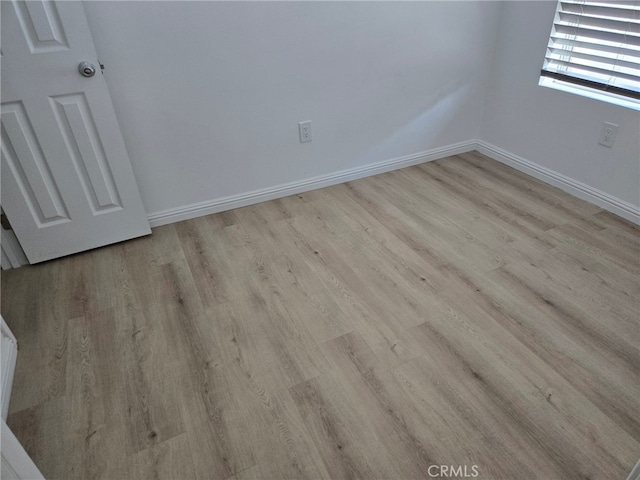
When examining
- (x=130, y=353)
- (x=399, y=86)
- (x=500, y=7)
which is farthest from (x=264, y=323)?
(x=500, y=7)

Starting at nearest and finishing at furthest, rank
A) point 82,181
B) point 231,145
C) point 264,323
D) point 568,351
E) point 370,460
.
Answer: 1. point 370,460
2. point 568,351
3. point 264,323
4. point 82,181
5. point 231,145

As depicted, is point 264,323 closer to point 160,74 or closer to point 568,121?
point 160,74

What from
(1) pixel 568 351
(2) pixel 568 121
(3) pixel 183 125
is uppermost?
(3) pixel 183 125

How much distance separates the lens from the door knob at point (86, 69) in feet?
6.13

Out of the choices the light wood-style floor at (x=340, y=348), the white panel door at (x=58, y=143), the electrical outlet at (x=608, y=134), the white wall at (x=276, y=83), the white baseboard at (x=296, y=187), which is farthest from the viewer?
the white baseboard at (x=296, y=187)

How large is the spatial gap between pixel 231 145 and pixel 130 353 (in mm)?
1295

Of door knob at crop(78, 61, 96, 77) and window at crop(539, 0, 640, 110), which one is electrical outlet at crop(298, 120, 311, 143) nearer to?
door knob at crop(78, 61, 96, 77)

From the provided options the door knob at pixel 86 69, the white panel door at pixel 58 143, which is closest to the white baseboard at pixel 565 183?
the white panel door at pixel 58 143

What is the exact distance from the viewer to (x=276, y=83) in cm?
240

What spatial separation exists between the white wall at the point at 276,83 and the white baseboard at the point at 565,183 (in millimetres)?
363

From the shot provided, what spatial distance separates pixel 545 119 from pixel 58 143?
2.82 meters

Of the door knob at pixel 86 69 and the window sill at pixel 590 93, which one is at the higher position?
the door knob at pixel 86 69

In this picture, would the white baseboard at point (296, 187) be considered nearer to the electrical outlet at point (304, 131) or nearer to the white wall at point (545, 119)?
the electrical outlet at point (304, 131)

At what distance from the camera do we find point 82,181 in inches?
83.0
